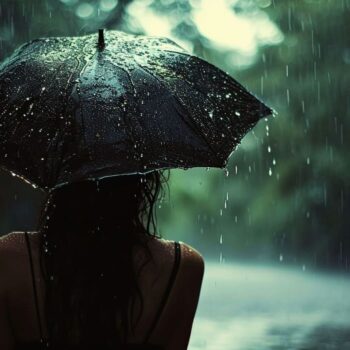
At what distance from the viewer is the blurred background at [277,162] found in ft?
39.2

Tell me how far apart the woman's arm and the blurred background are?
21.9 feet

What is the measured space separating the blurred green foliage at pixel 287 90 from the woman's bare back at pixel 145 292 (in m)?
→ 11.4

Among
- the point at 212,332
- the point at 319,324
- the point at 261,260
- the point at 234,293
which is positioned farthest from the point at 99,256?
the point at 261,260

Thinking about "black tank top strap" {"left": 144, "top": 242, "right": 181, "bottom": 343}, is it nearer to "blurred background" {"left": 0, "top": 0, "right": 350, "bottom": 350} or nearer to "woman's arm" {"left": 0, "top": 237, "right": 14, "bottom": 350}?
"woman's arm" {"left": 0, "top": 237, "right": 14, "bottom": 350}

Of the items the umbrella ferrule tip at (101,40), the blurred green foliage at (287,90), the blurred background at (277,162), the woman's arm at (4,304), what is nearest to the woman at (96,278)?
the woman's arm at (4,304)

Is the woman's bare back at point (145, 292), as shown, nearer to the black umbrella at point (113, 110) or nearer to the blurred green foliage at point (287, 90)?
the black umbrella at point (113, 110)

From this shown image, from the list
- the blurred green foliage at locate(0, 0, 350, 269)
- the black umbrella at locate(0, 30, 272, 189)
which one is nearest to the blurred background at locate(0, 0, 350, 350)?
the blurred green foliage at locate(0, 0, 350, 269)

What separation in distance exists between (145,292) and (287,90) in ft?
52.9

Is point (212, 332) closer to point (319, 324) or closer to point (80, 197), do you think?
point (319, 324)

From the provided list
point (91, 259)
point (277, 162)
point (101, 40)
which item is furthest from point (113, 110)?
point (277, 162)

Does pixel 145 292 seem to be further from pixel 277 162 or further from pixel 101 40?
pixel 277 162

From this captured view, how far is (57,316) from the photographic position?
2162 millimetres

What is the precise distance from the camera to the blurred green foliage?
14.4m

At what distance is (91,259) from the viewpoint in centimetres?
221
